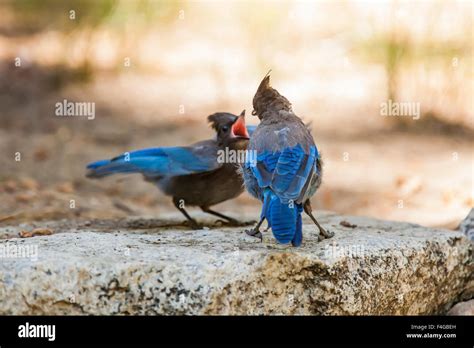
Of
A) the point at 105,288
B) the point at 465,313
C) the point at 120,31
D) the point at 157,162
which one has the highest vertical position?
the point at 120,31

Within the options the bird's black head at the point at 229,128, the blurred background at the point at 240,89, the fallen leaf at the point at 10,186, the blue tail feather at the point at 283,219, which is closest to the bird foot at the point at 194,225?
the bird's black head at the point at 229,128

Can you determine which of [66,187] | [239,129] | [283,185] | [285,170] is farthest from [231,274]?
[66,187]

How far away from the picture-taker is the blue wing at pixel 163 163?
18.8ft

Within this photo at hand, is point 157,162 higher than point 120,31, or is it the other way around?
point 120,31

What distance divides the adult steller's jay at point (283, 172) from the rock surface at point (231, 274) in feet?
0.67

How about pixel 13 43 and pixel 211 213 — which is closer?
pixel 211 213

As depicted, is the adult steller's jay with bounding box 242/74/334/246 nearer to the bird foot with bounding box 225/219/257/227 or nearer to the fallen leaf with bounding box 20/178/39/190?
the bird foot with bounding box 225/219/257/227

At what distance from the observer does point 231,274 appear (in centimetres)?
401

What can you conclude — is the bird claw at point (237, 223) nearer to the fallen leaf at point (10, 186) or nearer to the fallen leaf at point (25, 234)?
the fallen leaf at point (25, 234)

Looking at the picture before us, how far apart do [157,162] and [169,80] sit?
5609 millimetres

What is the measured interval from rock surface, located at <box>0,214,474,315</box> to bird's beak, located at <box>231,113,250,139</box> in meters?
1.00

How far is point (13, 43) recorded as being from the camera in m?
12.5
